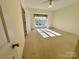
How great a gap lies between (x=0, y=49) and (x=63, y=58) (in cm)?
188

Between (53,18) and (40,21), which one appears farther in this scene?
(53,18)

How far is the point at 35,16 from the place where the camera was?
8570mm

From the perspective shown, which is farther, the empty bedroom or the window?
the window


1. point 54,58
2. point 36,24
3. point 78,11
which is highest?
point 78,11

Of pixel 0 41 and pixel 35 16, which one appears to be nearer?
pixel 0 41

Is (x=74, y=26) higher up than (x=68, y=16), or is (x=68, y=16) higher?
(x=68, y=16)

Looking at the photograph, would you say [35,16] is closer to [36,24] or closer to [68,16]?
[36,24]

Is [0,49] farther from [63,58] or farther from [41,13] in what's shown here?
[41,13]

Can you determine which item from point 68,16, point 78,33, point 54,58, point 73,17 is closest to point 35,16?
point 68,16

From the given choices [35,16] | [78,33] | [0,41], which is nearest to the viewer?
[0,41]

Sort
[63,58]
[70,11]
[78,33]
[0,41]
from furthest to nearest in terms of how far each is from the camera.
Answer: [70,11] → [78,33] → [63,58] → [0,41]

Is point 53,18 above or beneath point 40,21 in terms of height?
above

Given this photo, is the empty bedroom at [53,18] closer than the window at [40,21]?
Yes

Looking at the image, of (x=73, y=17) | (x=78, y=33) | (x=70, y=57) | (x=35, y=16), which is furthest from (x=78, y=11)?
(x=35, y=16)
